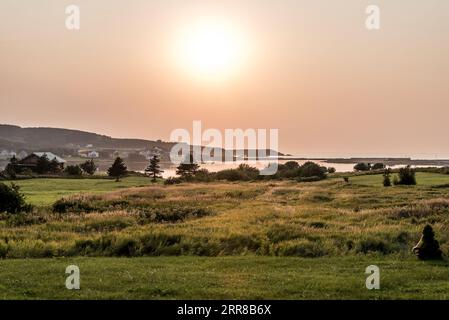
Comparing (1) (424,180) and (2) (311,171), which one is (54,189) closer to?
(1) (424,180)

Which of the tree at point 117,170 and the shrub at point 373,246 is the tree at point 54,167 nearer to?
the tree at point 117,170

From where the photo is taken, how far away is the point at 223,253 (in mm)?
24250

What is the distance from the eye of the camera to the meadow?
1545 centimetres

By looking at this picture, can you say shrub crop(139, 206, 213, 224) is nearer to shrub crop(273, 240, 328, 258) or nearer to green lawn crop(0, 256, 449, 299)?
shrub crop(273, 240, 328, 258)

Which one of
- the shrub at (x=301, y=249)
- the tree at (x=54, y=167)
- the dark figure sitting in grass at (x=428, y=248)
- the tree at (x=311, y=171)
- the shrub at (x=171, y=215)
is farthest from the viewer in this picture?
the tree at (x=54, y=167)

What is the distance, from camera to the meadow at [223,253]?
15.4 m

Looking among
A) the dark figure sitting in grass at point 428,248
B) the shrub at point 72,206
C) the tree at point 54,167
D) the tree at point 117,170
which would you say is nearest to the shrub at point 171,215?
the shrub at point 72,206

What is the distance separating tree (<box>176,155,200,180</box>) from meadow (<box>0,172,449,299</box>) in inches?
2968

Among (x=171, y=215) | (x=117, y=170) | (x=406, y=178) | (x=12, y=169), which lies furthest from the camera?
(x=12, y=169)

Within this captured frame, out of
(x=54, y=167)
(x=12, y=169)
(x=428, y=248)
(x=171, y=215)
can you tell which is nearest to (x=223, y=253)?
(x=428, y=248)

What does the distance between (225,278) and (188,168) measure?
108 metres

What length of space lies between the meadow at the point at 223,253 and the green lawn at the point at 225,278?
34 mm
